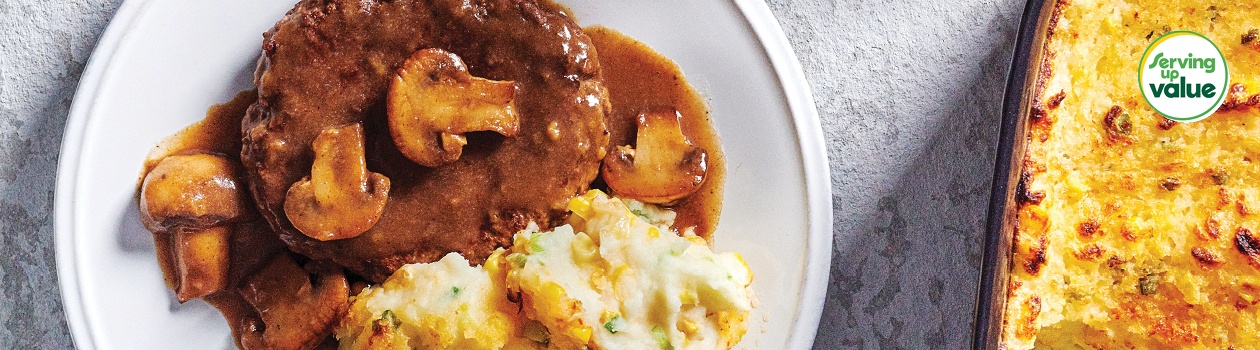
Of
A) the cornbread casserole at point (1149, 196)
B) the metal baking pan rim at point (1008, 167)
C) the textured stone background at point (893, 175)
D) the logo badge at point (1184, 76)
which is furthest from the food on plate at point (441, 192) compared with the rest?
the logo badge at point (1184, 76)

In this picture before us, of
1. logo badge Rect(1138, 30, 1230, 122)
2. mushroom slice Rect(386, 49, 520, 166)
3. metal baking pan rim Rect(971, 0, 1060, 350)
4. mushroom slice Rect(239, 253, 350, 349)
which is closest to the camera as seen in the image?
metal baking pan rim Rect(971, 0, 1060, 350)

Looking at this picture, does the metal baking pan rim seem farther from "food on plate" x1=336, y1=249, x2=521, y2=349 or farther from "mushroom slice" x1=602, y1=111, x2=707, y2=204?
"food on plate" x1=336, y1=249, x2=521, y2=349

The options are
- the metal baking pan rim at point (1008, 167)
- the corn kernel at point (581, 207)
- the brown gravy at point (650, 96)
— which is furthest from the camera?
the brown gravy at point (650, 96)

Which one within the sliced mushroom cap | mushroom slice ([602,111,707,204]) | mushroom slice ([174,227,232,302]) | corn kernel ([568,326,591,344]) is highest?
mushroom slice ([602,111,707,204])

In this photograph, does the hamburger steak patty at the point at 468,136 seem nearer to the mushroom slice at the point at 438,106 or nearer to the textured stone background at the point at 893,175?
the mushroom slice at the point at 438,106

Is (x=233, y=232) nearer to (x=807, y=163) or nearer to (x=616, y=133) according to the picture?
(x=616, y=133)

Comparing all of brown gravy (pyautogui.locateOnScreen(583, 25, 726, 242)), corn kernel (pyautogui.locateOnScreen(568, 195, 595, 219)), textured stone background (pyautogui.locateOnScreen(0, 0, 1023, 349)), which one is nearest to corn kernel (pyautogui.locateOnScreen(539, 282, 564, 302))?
corn kernel (pyautogui.locateOnScreen(568, 195, 595, 219))

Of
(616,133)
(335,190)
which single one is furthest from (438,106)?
(616,133)
